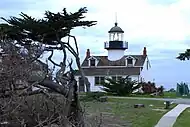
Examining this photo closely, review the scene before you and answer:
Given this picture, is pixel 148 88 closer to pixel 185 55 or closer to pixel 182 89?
pixel 182 89

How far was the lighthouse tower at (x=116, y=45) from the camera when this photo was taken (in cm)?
5938

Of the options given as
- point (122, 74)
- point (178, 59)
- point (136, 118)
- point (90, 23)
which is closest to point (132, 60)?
point (122, 74)

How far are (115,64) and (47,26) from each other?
4716cm

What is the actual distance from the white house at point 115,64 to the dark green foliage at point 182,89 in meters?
10.9

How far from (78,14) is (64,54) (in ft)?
5.31

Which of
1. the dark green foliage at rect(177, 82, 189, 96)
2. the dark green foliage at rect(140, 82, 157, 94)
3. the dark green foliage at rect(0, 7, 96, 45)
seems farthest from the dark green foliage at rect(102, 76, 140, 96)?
the dark green foliage at rect(0, 7, 96, 45)

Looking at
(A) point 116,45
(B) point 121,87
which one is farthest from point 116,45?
(B) point 121,87

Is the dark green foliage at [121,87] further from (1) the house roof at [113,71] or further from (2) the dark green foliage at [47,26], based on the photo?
(2) the dark green foliage at [47,26]

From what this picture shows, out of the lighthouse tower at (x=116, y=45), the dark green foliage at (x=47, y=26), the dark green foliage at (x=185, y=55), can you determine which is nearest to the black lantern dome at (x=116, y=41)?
the lighthouse tower at (x=116, y=45)

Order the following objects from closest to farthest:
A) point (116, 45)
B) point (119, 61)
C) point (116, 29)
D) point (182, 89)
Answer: point (182, 89)
point (116, 29)
point (116, 45)
point (119, 61)

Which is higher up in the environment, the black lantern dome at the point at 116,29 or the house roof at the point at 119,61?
the black lantern dome at the point at 116,29

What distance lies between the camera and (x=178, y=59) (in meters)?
38.8

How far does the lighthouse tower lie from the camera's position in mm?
59375

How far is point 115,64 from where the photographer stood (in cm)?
6078
